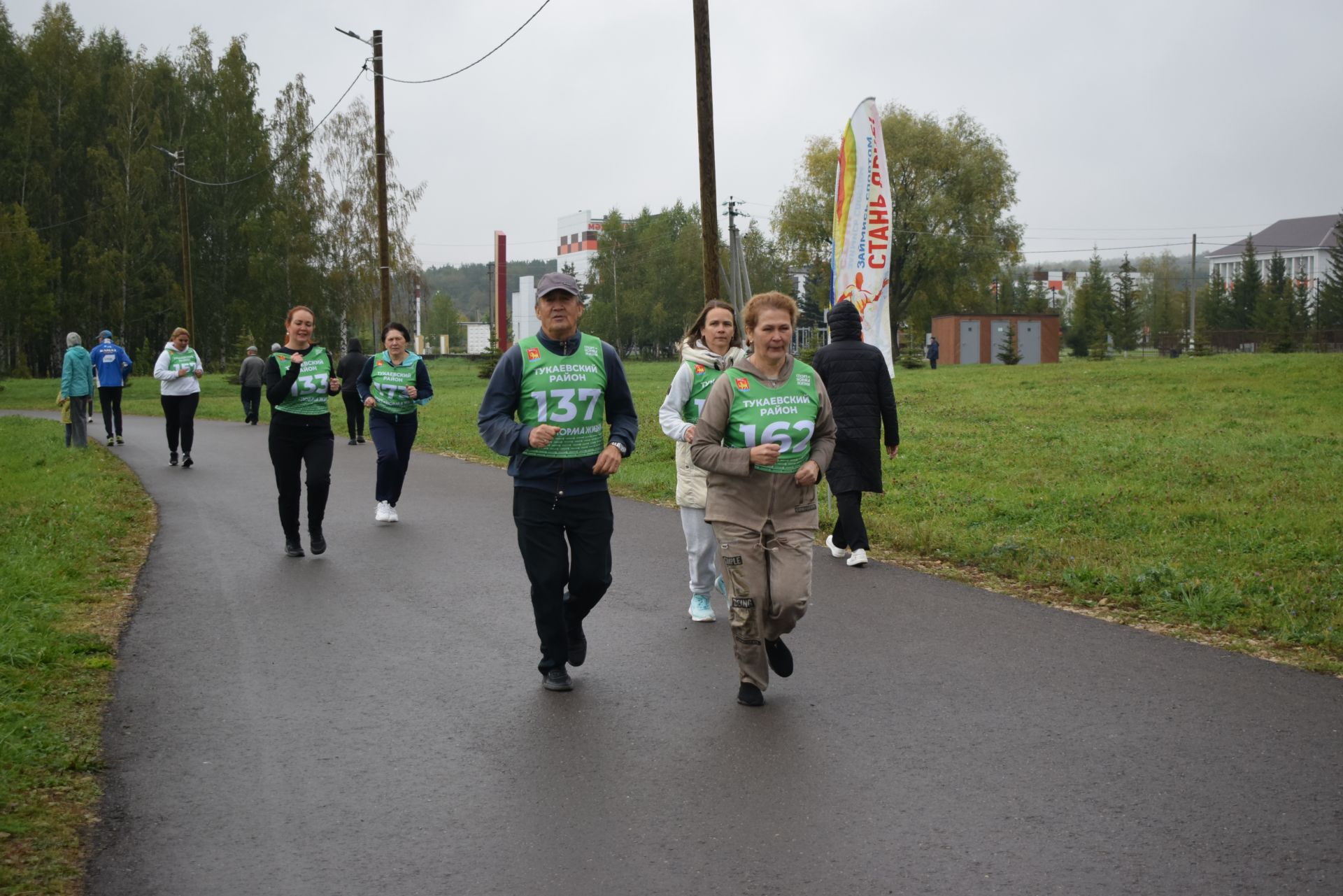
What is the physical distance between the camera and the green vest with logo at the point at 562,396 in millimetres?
5832

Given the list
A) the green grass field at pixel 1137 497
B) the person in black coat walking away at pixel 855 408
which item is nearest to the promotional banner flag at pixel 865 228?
the green grass field at pixel 1137 497

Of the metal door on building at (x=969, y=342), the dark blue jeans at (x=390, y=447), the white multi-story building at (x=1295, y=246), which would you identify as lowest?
the dark blue jeans at (x=390, y=447)

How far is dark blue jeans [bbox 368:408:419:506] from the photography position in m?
11.7

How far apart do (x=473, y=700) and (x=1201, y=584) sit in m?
4.90

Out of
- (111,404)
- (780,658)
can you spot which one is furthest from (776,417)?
(111,404)

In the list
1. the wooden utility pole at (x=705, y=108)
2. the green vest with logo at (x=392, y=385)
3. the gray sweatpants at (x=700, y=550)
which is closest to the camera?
the gray sweatpants at (x=700, y=550)

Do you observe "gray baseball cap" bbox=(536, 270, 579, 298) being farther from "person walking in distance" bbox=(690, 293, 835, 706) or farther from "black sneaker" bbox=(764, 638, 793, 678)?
"black sneaker" bbox=(764, 638, 793, 678)

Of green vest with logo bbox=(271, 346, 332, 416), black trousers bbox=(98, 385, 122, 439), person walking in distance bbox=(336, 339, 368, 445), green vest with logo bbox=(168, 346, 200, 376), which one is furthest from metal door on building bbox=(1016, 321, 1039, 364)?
green vest with logo bbox=(271, 346, 332, 416)

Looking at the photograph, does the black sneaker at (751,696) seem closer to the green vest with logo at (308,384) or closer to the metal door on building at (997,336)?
the green vest with logo at (308,384)

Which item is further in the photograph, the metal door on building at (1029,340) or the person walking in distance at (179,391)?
the metal door on building at (1029,340)

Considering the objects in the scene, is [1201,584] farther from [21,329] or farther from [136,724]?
[21,329]

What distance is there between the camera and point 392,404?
38.2 ft

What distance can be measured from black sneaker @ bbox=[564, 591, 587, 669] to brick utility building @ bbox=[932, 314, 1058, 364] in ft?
185

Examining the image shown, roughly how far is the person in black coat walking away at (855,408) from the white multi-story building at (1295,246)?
15070 centimetres
